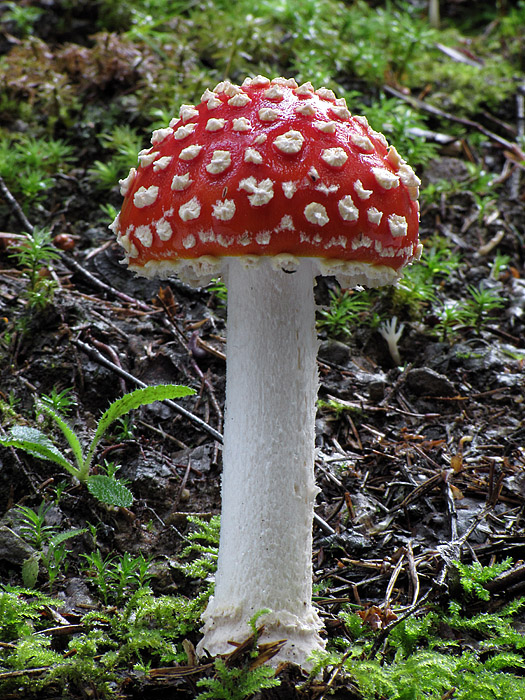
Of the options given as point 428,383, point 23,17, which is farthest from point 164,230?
point 23,17

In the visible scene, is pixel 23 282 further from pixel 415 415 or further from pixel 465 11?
pixel 465 11

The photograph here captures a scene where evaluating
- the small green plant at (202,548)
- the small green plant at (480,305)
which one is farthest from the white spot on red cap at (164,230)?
the small green plant at (480,305)

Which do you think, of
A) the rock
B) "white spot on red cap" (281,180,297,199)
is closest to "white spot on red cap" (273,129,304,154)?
"white spot on red cap" (281,180,297,199)

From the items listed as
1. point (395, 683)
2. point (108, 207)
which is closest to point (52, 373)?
point (108, 207)

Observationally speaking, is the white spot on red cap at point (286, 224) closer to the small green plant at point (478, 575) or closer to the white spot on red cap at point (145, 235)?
the white spot on red cap at point (145, 235)

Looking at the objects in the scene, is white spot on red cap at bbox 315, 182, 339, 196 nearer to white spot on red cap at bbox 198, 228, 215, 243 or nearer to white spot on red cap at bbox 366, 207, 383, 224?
white spot on red cap at bbox 366, 207, 383, 224
